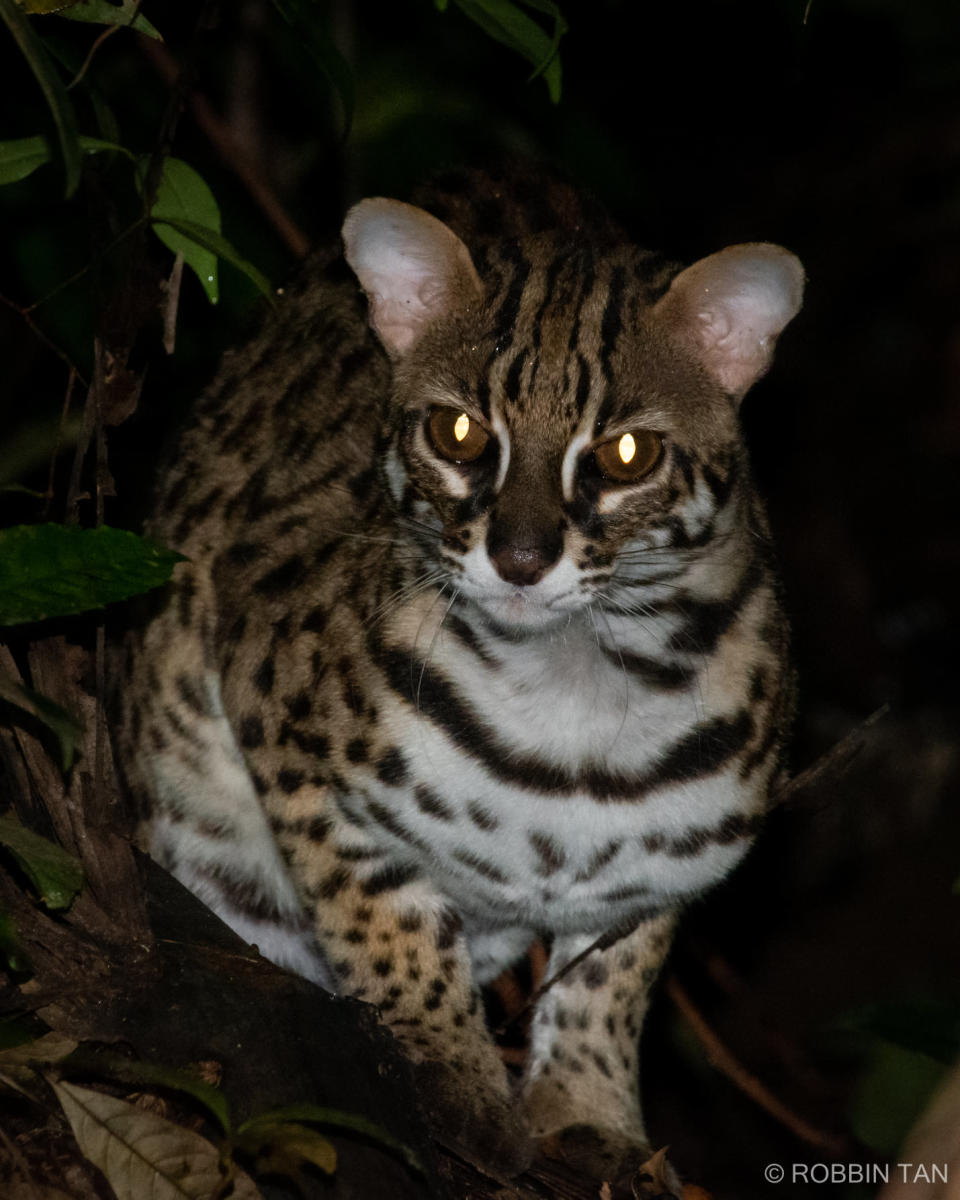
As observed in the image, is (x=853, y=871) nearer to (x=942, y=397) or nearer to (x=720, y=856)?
(x=942, y=397)

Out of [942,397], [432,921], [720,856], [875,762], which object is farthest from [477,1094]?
[942,397]

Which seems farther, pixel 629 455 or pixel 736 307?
pixel 736 307

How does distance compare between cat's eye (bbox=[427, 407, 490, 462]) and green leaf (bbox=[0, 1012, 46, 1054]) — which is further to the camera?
cat's eye (bbox=[427, 407, 490, 462])

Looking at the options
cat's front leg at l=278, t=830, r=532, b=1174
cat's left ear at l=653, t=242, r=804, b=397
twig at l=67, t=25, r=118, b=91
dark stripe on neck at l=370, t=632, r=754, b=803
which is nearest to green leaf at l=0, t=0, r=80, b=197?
twig at l=67, t=25, r=118, b=91

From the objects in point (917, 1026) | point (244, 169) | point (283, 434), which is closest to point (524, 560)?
point (283, 434)

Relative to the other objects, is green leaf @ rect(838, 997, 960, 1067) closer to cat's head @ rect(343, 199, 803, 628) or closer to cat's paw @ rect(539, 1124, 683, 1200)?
cat's paw @ rect(539, 1124, 683, 1200)

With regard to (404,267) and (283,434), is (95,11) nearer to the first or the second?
(404,267)

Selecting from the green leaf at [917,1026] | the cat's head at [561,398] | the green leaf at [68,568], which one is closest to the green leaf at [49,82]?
the green leaf at [68,568]

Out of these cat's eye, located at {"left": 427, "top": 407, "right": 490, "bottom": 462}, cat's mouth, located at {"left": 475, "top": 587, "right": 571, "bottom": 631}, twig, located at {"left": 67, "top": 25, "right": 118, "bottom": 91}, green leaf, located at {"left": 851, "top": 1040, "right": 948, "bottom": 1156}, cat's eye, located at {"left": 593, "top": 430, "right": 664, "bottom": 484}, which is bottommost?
green leaf, located at {"left": 851, "top": 1040, "right": 948, "bottom": 1156}
